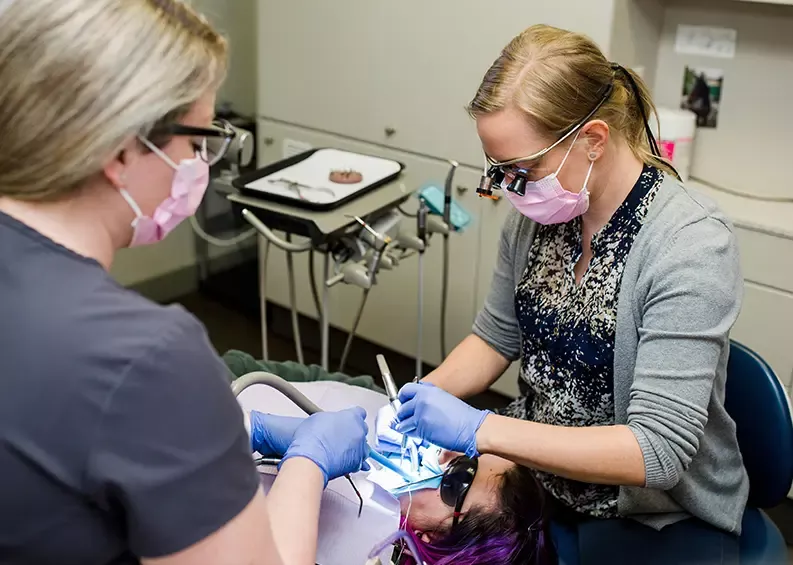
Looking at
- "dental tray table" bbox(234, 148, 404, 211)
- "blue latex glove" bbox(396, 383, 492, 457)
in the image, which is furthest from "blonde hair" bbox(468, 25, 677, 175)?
"dental tray table" bbox(234, 148, 404, 211)

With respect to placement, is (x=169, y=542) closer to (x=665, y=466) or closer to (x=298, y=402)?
(x=298, y=402)

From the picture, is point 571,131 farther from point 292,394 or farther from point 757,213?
point 757,213

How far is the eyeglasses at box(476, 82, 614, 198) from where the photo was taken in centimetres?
136

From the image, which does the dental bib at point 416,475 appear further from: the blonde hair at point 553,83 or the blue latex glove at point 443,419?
the blonde hair at point 553,83

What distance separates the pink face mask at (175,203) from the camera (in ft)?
3.06

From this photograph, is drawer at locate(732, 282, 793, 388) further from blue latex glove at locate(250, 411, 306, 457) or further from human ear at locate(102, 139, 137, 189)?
human ear at locate(102, 139, 137, 189)

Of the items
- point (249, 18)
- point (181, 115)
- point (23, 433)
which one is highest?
point (249, 18)

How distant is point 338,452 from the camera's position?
1.24 m

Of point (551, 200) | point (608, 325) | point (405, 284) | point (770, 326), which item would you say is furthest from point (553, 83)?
point (405, 284)

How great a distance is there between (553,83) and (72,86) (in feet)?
2.56

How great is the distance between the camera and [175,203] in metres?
0.98

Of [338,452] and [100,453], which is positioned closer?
[100,453]

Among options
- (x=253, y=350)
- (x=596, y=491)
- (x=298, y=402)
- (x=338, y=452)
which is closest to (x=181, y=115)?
(x=338, y=452)

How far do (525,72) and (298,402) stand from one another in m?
0.67
